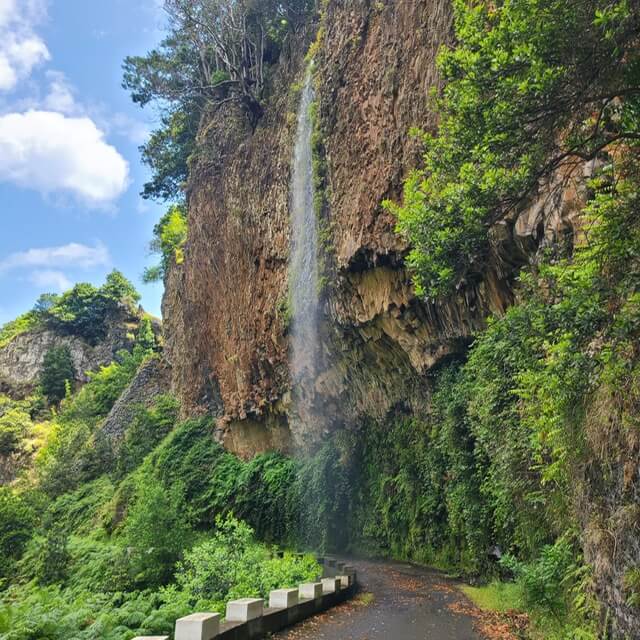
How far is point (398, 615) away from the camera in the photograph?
27.3 ft

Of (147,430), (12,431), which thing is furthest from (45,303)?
(147,430)

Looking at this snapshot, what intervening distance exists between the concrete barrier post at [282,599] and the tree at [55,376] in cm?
4216

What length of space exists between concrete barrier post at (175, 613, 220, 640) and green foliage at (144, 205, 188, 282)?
90.6 ft

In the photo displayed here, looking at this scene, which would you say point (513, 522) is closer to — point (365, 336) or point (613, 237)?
point (613, 237)

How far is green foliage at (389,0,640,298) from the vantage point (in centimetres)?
469

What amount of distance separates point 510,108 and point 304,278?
1356cm

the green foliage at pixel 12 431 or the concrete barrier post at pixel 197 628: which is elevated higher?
the green foliage at pixel 12 431

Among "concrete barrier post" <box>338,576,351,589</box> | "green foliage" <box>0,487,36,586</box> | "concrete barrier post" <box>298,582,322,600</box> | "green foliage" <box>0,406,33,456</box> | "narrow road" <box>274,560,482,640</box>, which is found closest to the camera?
"narrow road" <box>274,560,482,640</box>

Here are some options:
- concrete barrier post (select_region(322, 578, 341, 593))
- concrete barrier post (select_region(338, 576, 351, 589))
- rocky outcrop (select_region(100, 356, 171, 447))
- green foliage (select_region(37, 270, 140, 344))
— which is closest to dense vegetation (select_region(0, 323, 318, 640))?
rocky outcrop (select_region(100, 356, 171, 447))

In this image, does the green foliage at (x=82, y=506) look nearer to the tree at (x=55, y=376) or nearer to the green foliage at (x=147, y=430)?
the green foliage at (x=147, y=430)

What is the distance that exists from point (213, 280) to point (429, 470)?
14.9m

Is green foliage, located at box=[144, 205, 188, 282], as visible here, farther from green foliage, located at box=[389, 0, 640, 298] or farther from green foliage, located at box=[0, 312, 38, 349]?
green foliage, located at box=[389, 0, 640, 298]

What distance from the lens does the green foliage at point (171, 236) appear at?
34.1 m

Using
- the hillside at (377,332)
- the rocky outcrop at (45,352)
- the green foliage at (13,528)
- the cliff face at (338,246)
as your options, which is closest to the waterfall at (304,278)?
the hillside at (377,332)
